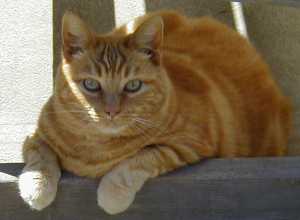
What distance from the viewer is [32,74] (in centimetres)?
403

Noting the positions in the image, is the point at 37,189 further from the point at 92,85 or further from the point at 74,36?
the point at 74,36

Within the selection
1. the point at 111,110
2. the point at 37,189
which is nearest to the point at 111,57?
the point at 111,110

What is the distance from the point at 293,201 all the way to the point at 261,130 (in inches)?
24.7

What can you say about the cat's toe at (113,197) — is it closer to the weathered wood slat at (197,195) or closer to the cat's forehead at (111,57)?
the weathered wood slat at (197,195)

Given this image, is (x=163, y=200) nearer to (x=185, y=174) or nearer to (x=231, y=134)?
(x=185, y=174)

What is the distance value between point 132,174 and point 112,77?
393 mm

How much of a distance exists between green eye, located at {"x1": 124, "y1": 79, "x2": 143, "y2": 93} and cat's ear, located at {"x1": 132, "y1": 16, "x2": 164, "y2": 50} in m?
0.16

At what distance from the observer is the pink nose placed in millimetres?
2562

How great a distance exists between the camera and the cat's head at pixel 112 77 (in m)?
2.61

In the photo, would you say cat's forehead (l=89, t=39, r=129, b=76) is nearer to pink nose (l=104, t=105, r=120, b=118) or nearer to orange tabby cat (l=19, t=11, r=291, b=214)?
orange tabby cat (l=19, t=11, r=291, b=214)

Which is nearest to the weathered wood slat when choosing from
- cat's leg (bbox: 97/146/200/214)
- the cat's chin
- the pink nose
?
cat's leg (bbox: 97/146/200/214)

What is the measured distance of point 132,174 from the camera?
263 cm

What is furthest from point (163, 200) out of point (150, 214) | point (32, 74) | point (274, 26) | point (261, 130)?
point (274, 26)

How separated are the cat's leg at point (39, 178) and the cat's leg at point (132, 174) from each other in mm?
197
